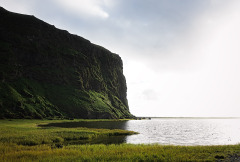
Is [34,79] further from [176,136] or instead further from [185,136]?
[185,136]

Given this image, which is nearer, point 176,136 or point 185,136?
point 176,136

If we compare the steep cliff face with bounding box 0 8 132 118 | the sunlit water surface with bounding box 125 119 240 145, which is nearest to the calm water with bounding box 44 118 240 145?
the sunlit water surface with bounding box 125 119 240 145

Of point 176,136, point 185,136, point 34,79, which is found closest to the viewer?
point 176,136

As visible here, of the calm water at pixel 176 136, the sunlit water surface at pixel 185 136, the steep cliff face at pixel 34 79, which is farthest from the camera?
the steep cliff face at pixel 34 79

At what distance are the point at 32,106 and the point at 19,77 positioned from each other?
40637mm

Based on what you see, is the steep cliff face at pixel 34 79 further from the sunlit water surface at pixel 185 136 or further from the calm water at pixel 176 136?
the sunlit water surface at pixel 185 136

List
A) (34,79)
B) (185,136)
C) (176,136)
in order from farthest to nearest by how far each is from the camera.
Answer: (34,79) → (185,136) → (176,136)

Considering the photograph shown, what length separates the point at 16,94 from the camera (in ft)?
426

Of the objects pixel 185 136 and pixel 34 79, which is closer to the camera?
pixel 185 136

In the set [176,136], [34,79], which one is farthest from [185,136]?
[34,79]

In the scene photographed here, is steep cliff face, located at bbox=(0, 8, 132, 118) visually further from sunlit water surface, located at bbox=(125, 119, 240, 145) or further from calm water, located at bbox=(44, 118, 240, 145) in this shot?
sunlit water surface, located at bbox=(125, 119, 240, 145)

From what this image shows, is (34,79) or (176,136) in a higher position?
(34,79)

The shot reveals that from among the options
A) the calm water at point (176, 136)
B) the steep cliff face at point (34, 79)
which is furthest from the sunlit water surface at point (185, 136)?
the steep cliff face at point (34, 79)

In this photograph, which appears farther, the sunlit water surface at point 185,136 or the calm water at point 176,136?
the sunlit water surface at point 185,136
